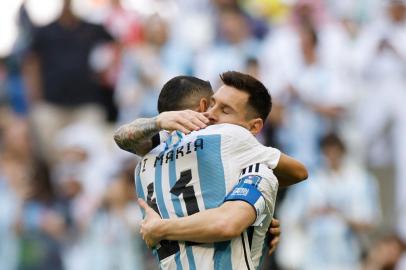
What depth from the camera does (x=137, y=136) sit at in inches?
272

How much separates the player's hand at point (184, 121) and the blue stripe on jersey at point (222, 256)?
25.7 inches

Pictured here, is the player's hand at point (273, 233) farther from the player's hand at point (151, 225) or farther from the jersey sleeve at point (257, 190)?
the player's hand at point (151, 225)

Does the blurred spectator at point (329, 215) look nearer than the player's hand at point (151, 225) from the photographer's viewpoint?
No

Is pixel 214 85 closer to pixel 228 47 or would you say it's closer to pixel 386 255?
pixel 228 47

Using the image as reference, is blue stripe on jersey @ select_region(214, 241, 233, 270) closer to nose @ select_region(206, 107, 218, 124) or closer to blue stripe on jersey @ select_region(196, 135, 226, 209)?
blue stripe on jersey @ select_region(196, 135, 226, 209)

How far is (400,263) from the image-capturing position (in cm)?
1241

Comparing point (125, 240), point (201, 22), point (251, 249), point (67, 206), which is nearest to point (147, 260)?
point (125, 240)

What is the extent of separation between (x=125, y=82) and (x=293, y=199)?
9.13 feet

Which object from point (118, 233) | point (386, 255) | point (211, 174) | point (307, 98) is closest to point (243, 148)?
point (211, 174)

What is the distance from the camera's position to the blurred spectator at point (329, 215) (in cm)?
1259

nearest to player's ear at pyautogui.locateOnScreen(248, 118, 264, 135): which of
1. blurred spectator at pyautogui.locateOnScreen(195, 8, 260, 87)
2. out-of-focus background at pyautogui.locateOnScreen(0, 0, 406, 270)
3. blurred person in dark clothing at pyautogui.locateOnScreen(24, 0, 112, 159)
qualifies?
out-of-focus background at pyautogui.locateOnScreen(0, 0, 406, 270)

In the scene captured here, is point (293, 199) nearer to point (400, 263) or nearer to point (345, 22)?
point (400, 263)

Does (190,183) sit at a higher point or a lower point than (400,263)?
higher

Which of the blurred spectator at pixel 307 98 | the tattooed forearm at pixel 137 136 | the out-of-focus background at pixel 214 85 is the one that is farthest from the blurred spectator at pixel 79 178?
the tattooed forearm at pixel 137 136
